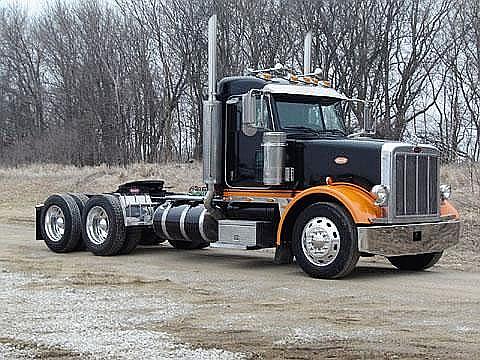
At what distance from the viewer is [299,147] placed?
42.7 ft

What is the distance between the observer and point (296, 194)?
13.0m

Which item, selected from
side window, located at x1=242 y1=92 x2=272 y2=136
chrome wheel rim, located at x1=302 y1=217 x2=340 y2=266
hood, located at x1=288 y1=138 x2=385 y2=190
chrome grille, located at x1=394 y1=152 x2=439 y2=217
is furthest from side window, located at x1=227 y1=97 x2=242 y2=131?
chrome grille, located at x1=394 y1=152 x2=439 y2=217

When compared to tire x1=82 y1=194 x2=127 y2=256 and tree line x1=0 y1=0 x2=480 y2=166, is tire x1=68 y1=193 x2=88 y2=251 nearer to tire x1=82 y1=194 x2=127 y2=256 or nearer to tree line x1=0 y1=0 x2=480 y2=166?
tire x1=82 y1=194 x2=127 y2=256

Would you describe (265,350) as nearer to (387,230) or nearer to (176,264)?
(387,230)

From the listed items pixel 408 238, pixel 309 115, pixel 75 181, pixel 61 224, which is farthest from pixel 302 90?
pixel 75 181

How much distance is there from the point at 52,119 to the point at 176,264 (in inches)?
1659

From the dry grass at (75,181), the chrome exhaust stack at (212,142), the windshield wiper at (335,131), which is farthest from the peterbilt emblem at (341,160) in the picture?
the dry grass at (75,181)

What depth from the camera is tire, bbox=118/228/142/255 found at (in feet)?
49.6

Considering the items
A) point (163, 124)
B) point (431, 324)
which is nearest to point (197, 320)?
point (431, 324)

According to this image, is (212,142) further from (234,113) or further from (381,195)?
(381,195)

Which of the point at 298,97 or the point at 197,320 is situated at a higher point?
the point at 298,97

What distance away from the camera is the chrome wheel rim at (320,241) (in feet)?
39.3

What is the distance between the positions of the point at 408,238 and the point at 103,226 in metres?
5.56

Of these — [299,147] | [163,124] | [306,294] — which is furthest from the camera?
[163,124]
